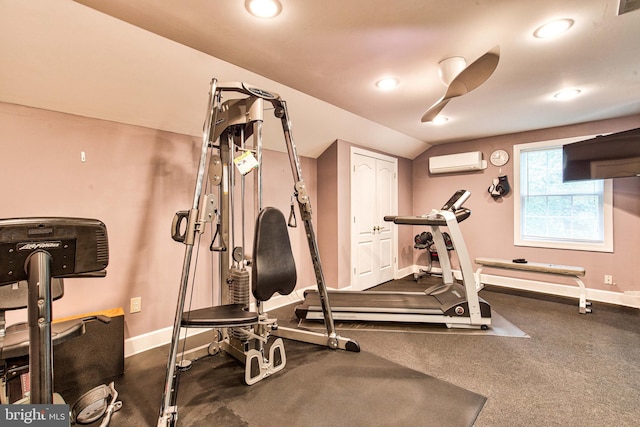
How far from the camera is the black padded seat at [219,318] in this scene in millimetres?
1622

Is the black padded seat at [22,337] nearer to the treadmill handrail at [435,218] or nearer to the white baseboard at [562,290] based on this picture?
the treadmill handrail at [435,218]

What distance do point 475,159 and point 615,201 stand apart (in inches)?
67.1

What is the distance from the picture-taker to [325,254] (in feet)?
13.0

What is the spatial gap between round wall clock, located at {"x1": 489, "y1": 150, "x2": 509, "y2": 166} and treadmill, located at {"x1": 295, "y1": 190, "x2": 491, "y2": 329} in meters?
1.69

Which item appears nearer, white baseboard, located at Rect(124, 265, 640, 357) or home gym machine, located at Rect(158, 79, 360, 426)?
home gym machine, located at Rect(158, 79, 360, 426)

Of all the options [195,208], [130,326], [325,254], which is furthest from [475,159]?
[130,326]

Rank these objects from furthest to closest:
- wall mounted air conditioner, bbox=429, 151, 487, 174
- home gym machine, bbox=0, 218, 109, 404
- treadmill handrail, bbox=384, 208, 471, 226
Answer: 1. wall mounted air conditioner, bbox=429, 151, 487, 174
2. treadmill handrail, bbox=384, 208, 471, 226
3. home gym machine, bbox=0, 218, 109, 404

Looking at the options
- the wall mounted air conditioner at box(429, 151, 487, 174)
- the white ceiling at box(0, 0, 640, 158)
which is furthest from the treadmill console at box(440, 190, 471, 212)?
the wall mounted air conditioner at box(429, 151, 487, 174)

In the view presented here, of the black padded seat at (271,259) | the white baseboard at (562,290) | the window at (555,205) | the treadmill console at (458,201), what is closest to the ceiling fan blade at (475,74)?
the black padded seat at (271,259)

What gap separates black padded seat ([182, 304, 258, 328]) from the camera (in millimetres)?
1622

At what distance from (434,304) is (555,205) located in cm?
260

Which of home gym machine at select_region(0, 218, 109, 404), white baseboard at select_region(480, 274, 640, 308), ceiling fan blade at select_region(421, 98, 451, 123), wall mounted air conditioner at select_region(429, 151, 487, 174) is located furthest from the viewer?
wall mounted air conditioner at select_region(429, 151, 487, 174)

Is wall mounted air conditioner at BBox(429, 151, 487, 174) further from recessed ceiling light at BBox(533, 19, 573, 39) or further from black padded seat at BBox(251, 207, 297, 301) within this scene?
black padded seat at BBox(251, 207, 297, 301)

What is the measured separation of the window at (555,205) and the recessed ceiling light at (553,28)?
271cm
